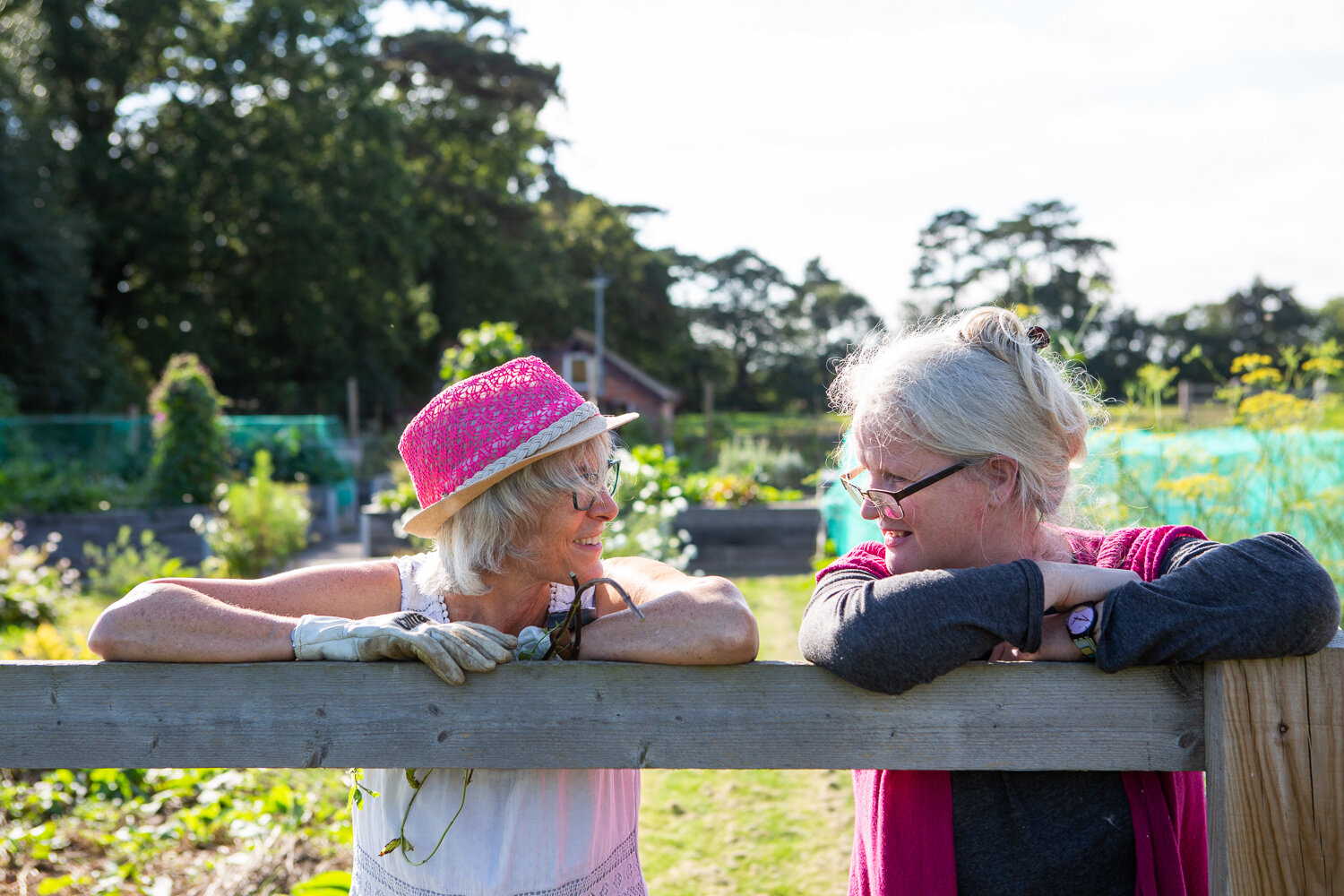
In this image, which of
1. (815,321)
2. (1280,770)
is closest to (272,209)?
(1280,770)

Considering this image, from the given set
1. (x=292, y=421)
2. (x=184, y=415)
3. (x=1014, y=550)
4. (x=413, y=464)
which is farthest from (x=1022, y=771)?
(x=292, y=421)

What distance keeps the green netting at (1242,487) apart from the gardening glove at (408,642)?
2568 millimetres

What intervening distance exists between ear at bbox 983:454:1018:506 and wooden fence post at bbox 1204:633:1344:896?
361 millimetres

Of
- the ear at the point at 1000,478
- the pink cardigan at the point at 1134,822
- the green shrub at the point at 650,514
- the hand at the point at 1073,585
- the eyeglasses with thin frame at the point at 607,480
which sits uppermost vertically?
the ear at the point at 1000,478

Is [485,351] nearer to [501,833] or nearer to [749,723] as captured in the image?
[501,833]

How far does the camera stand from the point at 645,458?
25.8 feet

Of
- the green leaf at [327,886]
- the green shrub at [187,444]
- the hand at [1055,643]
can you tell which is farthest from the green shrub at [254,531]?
the hand at [1055,643]

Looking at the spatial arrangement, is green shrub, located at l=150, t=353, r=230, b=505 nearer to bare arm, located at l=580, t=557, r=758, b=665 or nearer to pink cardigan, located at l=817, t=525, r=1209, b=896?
bare arm, located at l=580, t=557, r=758, b=665

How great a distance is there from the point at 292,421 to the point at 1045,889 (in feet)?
56.5

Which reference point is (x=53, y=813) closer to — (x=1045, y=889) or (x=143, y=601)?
(x=143, y=601)

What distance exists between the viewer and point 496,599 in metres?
1.74

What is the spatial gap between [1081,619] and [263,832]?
2.71 metres

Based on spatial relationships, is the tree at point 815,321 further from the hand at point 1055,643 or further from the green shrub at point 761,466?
the hand at point 1055,643

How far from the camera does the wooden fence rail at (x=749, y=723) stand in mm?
1183
